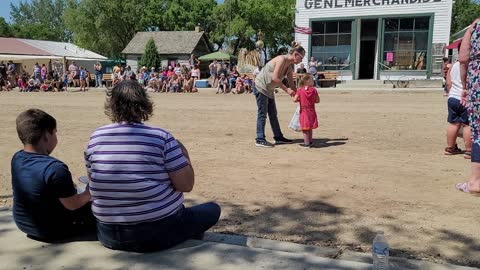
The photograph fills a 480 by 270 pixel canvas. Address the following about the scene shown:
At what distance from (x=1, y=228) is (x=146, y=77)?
81.7ft

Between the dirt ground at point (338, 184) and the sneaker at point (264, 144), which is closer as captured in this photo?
the dirt ground at point (338, 184)

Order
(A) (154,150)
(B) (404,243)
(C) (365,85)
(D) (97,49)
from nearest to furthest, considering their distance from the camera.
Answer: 1. (A) (154,150)
2. (B) (404,243)
3. (C) (365,85)
4. (D) (97,49)

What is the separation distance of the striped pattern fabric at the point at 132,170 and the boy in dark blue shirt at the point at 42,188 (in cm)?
19

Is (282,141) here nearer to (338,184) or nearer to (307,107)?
(307,107)

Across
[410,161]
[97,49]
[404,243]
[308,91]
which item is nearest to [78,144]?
[308,91]

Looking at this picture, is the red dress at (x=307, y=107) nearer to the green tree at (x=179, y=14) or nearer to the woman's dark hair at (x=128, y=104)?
the woman's dark hair at (x=128, y=104)

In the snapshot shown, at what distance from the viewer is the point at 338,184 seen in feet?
17.6

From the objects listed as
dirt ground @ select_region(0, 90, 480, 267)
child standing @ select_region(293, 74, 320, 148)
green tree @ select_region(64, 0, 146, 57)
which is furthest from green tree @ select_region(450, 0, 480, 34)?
child standing @ select_region(293, 74, 320, 148)

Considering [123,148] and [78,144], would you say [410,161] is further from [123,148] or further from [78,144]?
[78,144]

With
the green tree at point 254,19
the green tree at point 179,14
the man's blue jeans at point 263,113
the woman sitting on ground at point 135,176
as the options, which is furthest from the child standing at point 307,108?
the green tree at point 179,14

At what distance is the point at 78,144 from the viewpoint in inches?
321

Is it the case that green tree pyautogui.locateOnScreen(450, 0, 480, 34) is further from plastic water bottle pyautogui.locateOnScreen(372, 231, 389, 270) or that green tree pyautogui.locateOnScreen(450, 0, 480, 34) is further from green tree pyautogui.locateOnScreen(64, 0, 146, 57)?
plastic water bottle pyautogui.locateOnScreen(372, 231, 389, 270)

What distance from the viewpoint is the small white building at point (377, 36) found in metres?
25.3

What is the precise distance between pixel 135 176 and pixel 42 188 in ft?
2.04
